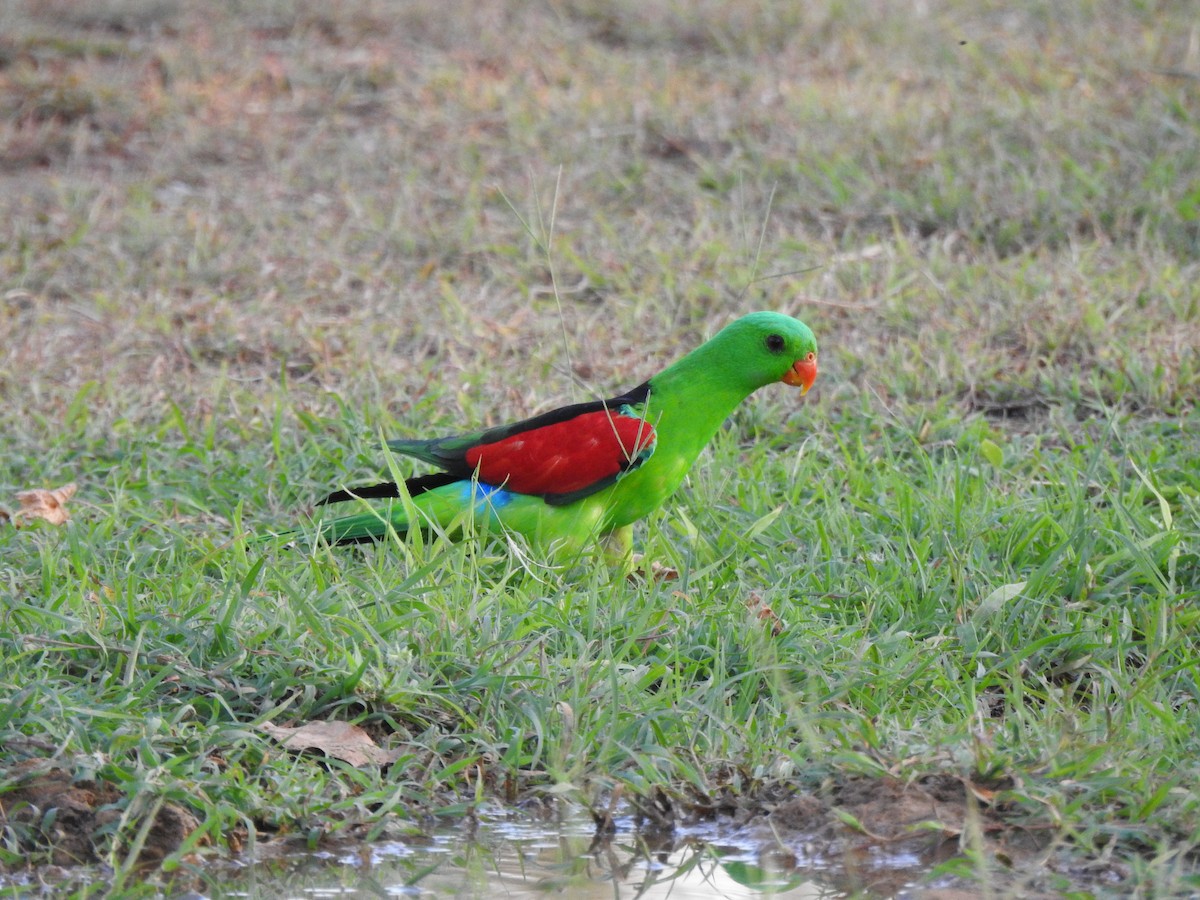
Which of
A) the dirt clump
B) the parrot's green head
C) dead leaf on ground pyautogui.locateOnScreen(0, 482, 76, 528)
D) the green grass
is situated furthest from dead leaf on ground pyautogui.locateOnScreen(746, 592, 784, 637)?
dead leaf on ground pyautogui.locateOnScreen(0, 482, 76, 528)

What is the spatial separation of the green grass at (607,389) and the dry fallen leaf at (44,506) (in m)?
0.08

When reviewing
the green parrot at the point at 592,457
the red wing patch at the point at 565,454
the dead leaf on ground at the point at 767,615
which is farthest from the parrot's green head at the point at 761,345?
the dead leaf on ground at the point at 767,615

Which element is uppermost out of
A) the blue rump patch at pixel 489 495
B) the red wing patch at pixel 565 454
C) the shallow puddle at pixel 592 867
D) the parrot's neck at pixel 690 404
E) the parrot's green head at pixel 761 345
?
the parrot's green head at pixel 761 345

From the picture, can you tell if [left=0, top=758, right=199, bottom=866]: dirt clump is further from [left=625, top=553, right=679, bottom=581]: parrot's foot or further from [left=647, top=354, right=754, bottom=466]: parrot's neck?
[left=647, top=354, right=754, bottom=466]: parrot's neck

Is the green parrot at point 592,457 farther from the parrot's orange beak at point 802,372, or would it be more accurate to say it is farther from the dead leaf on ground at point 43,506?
the dead leaf on ground at point 43,506

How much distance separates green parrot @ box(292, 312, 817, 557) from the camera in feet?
11.5

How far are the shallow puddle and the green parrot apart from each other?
3.39ft

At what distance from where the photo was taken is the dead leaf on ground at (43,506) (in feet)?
12.4

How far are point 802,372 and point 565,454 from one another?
636 millimetres

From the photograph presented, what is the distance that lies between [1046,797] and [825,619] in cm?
95

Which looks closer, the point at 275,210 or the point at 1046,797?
the point at 1046,797

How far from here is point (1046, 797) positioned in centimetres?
244

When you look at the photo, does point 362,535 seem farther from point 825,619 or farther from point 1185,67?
point 1185,67

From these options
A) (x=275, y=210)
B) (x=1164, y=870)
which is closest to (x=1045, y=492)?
(x=1164, y=870)
